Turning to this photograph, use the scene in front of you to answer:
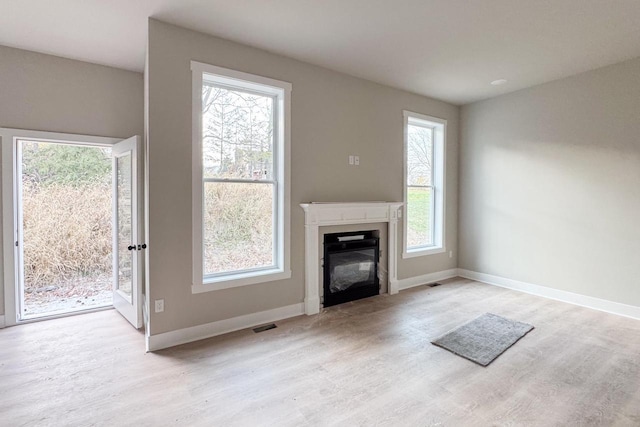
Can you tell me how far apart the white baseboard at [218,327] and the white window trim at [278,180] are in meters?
0.35

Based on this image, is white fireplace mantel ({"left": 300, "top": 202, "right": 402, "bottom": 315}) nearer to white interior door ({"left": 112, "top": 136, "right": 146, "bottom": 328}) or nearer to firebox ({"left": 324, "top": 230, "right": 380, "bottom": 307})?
firebox ({"left": 324, "top": 230, "right": 380, "bottom": 307})

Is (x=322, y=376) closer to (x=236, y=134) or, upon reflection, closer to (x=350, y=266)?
(x=350, y=266)

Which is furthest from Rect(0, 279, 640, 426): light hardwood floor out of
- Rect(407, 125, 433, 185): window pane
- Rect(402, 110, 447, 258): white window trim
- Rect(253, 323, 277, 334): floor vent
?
Rect(407, 125, 433, 185): window pane

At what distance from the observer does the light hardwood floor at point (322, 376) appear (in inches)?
77.7

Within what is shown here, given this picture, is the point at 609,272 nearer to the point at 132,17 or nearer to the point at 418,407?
the point at 418,407

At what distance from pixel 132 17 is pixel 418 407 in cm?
379

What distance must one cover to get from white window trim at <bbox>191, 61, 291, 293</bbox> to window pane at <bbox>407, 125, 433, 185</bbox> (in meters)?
2.22

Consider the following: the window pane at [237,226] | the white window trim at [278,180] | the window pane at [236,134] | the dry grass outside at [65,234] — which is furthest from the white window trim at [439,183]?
the dry grass outside at [65,234]

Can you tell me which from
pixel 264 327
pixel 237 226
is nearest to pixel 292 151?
pixel 237 226

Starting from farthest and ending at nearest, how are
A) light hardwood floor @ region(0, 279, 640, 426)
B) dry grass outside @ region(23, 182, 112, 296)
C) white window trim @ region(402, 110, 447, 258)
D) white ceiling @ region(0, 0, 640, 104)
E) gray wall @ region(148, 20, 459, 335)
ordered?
white window trim @ region(402, 110, 447, 258)
dry grass outside @ region(23, 182, 112, 296)
gray wall @ region(148, 20, 459, 335)
white ceiling @ region(0, 0, 640, 104)
light hardwood floor @ region(0, 279, 640, 426)

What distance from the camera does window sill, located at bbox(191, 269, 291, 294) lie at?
308 centimetres

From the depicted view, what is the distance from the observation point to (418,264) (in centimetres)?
491

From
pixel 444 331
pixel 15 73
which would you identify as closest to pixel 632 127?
pixel 444 331

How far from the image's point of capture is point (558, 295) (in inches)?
166
